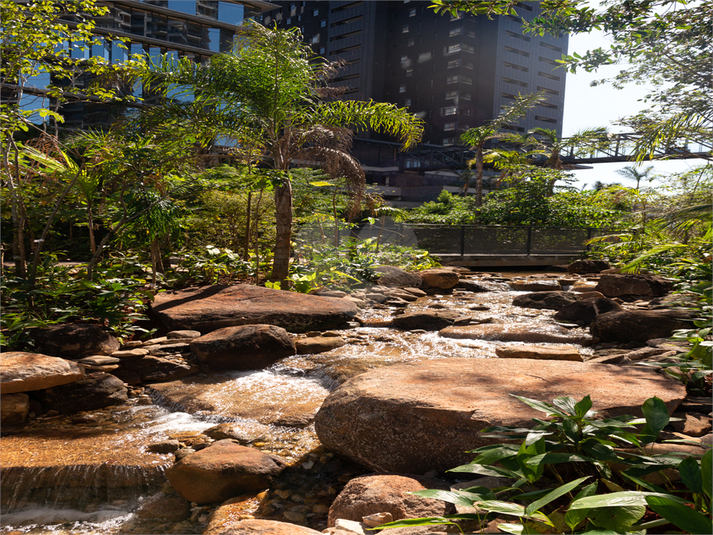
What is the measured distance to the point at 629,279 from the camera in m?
8.49

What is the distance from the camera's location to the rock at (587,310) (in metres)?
6.92

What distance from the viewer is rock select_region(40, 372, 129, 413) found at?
3.96m

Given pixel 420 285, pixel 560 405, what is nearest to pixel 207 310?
pixel 560 405

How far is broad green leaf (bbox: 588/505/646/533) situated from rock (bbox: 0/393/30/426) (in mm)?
4096

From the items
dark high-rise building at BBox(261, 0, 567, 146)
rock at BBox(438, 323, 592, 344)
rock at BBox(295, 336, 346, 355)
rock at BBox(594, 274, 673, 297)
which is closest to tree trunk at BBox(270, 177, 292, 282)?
rock at BBox(295, 336, 346, 355)

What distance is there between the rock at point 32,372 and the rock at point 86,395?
97mm

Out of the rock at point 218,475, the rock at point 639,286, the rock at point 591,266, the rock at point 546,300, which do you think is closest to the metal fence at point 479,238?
the rock at point 591,266

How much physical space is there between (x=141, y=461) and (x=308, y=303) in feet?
13.5

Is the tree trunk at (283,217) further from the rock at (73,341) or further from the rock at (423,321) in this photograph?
the rock at (73,341)

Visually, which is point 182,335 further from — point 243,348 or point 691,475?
point 691,475

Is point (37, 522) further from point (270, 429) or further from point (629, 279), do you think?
point (629, 279)

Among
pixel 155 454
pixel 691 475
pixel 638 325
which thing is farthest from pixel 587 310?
pixel 155 454

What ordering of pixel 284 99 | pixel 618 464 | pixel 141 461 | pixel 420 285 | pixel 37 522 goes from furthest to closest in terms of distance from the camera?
pixel 420 285
pixel 284 99
pixel 141 461
pixel 37 522
pixel 618 464

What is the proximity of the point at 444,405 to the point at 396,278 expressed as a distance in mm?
8237
